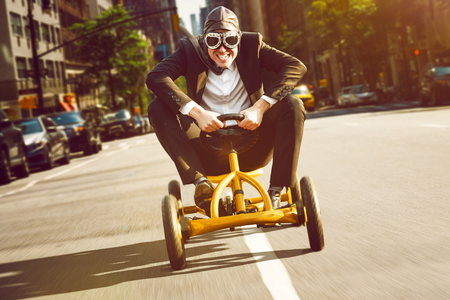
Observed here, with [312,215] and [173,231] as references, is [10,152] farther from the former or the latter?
[312,215]

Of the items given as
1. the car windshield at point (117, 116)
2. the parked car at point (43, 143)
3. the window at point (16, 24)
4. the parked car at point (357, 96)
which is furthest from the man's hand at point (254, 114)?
the window at point (16, 24)

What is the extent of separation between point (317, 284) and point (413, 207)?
2.70m

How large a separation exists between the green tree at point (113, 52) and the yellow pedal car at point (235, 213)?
2337 inches

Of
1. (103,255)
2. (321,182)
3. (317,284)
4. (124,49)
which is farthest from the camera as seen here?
(124,49)

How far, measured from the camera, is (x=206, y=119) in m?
4.69

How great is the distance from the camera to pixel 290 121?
4785 mm

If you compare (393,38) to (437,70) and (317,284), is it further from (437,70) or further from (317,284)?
(317,284)

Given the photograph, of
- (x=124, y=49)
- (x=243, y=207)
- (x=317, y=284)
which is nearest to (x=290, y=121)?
(x=243, y=207)

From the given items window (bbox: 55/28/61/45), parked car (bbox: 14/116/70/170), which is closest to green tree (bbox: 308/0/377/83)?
window (bbox: 55/28/61/45)

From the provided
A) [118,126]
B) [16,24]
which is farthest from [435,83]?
[16,24]

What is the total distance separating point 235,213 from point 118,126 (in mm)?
36151

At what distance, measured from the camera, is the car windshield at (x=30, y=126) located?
20.5 metres

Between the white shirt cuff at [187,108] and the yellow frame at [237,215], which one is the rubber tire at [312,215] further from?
the white shirt cuff at [187,108]

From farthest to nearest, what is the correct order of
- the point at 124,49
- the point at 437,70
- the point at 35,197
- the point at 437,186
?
the point at 124,49
the point at 437,70
the point at 35,197
the point at 437,186
